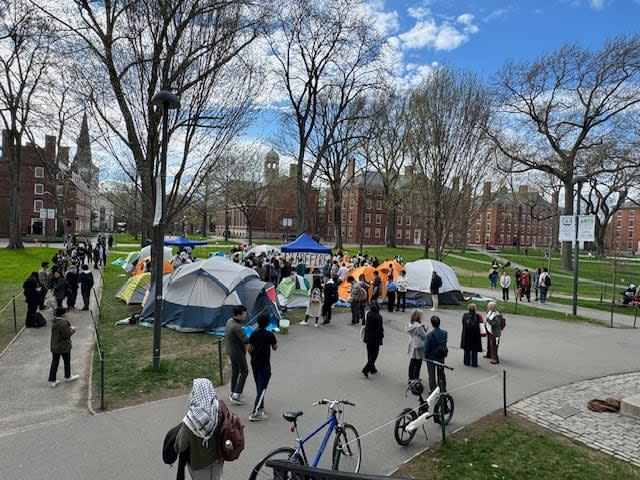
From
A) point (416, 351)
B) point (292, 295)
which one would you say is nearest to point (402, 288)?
point (292, 295)

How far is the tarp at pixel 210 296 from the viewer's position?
42.1 feet

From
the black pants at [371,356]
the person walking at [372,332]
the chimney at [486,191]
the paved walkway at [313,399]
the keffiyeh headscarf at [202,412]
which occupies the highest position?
the chimney at [486,191]

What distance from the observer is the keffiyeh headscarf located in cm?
360

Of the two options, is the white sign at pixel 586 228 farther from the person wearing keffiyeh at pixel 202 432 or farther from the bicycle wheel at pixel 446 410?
the person wearing keffiyeh at pixel 202 432

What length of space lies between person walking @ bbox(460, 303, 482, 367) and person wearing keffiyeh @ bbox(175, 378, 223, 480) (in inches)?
301

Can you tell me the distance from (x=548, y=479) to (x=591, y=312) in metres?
18.1

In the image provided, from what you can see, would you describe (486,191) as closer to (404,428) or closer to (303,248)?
(303,248)

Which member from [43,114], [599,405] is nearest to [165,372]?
[599,405]

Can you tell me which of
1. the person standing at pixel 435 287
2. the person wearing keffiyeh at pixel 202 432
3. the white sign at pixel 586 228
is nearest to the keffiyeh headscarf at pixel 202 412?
the person wearing keffiyeh at pixel 202 432

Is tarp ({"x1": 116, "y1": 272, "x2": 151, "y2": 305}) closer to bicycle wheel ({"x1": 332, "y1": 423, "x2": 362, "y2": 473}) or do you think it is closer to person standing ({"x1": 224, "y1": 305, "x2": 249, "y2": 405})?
person standing ({"x1": 224, "y1": 305, "x2": 249, "y2": 405})

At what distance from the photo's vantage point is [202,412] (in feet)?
11.8

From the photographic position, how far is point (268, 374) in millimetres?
7082

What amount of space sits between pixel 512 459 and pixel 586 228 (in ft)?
50.0

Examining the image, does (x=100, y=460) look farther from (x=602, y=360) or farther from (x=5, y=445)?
(x=602, y=360)
